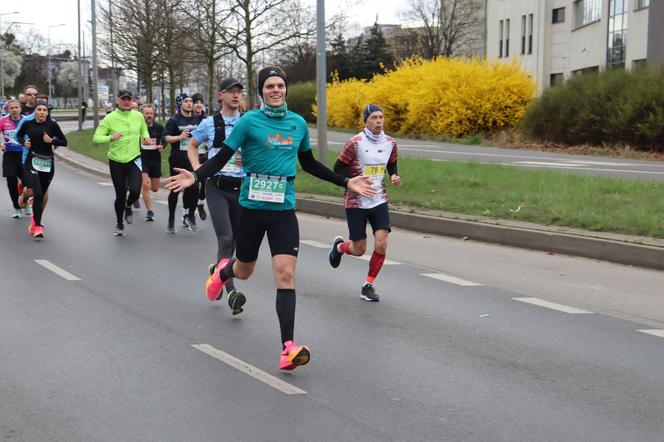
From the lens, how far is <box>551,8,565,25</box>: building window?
53244 millimetres

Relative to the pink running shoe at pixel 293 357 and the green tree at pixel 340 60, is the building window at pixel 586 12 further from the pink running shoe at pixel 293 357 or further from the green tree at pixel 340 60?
the pink running shoe at pixel 293 357

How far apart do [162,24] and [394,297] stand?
89.3 ft

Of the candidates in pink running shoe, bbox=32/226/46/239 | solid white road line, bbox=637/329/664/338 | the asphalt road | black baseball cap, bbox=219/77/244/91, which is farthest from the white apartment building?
solid white road line, bbox=637/329/664/338

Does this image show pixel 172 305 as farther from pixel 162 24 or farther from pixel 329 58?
pixel 329 58

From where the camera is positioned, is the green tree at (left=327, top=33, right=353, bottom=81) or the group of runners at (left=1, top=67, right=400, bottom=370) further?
the green tree at (left=327, top=33, right=353, bottom=81)

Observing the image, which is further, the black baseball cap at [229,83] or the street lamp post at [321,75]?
the street lamp post at [321,75]

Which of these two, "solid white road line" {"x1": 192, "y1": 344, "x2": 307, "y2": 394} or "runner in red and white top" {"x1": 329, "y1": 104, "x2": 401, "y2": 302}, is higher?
"runner in red and white top" {"x1": 329, "y1": 104, "x2": 401, "y2": 302}

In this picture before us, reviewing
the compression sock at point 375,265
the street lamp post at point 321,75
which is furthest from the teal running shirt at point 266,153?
the street lamp post at point 321,75

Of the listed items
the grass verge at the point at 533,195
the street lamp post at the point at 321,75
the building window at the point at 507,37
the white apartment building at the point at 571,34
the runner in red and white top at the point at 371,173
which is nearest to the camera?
the runner in red and white top at the point at 371,173

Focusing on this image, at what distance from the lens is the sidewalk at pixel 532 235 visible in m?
10.3

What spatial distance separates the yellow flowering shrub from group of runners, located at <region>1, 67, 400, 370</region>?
2354cm

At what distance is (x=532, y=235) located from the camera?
37.6ft

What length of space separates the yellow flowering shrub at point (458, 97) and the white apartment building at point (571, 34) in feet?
10.6

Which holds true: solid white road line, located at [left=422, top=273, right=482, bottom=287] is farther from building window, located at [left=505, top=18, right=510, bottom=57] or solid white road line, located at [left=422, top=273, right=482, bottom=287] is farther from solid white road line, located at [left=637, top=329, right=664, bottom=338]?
building window, located at [left=505, top=18, right=510, bottom=57]
